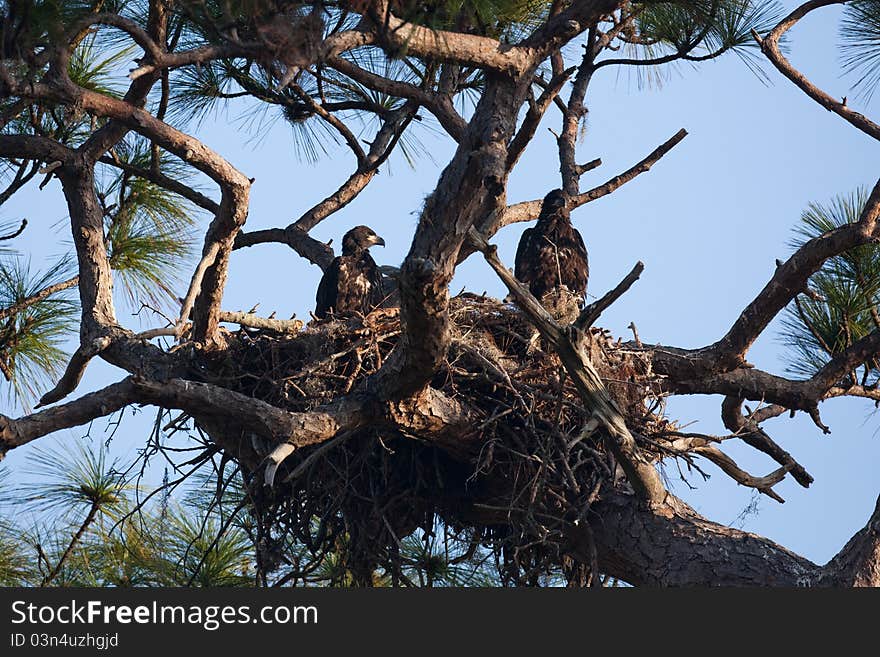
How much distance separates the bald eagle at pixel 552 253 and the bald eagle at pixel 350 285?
2.60 ft

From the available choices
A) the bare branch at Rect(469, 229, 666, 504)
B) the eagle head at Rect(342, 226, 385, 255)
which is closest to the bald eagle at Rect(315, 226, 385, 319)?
the eagle head at Rect(342, 226, 385, 255)

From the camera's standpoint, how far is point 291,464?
5070 mm

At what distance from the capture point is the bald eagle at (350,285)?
6359mm

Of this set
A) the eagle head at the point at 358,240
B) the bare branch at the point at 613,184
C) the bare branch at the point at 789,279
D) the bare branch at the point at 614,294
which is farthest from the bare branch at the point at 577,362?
the eagle head at the point at 358,240

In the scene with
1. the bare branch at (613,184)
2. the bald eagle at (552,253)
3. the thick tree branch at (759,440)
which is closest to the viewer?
the thick tree branch at (759,440)

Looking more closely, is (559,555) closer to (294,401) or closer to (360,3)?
(294,401)

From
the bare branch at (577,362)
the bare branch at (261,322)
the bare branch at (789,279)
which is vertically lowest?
the bare branch at (577,362)

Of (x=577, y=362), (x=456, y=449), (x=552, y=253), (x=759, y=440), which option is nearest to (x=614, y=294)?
(x=577, y=362)

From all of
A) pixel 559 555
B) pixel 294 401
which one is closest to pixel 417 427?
pixel 294 401

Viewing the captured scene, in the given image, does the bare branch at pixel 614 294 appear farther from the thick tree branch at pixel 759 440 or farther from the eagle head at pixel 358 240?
the eagle head at pixel 358 240

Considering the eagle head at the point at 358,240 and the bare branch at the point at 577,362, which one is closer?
the bare branch at the point at 577,362

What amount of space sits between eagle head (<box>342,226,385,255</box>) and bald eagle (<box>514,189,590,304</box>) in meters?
0.86

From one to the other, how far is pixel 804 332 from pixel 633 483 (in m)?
1.89

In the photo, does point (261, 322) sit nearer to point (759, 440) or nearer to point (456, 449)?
point (456, 449)
